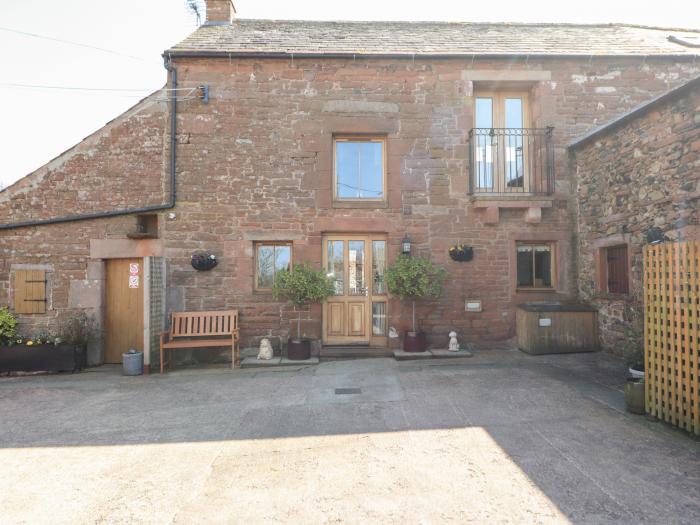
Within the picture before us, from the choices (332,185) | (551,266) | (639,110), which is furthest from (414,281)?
(639,110)

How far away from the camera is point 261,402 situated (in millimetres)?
4746

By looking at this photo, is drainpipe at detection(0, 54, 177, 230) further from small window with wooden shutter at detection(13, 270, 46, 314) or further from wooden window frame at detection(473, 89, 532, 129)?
wooden window frame at detection(473, 89, 532, 129)

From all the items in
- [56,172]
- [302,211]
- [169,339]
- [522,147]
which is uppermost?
[522,147]

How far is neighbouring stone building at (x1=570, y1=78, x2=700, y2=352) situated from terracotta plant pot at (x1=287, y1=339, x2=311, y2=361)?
→ 5.29m

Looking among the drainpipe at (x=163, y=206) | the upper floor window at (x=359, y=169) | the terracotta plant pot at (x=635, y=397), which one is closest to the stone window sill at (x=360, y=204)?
the upper floor window at (x=359, y=169)

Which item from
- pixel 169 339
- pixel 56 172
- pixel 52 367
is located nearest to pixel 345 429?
pixel 169 339

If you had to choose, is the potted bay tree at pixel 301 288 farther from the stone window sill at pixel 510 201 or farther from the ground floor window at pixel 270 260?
the stone window sill at pixel 510 201

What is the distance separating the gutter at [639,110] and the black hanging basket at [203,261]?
716 cm

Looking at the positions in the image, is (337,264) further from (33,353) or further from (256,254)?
(33,353)

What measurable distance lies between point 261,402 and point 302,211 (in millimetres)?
3752

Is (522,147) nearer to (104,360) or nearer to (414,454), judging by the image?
(414,454)

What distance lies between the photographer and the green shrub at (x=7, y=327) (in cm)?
663

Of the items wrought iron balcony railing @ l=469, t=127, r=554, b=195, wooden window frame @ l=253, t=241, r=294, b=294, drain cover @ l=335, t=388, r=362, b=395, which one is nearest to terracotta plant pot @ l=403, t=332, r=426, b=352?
drain cover @ l=335, t=388, r=362, b=395

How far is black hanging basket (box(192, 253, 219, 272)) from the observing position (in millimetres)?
7078
